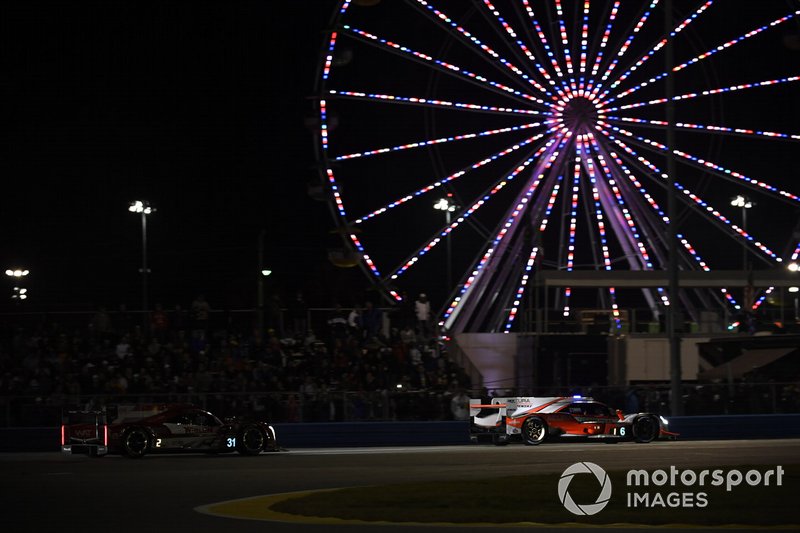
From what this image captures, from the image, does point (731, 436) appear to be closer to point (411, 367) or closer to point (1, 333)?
point (411, 367)

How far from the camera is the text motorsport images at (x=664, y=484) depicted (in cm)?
1224

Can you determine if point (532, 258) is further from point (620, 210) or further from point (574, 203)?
point (620, 210)

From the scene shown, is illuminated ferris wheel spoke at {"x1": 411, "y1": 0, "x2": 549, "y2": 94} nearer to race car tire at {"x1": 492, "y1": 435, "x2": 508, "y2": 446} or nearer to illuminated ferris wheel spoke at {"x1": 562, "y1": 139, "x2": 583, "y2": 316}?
illuminated ferris wheel spoke at {"x1": 562, "y1": 139, "x2": 583, "y2": 316}

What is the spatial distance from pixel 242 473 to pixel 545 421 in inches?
293

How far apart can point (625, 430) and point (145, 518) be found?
502 inches

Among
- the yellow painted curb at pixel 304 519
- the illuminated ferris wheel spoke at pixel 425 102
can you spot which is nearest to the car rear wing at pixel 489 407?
the yellow painted curb at pixel 304 519

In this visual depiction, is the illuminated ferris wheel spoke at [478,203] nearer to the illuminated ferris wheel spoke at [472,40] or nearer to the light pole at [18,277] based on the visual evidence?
the illuminated ferris wheel spoke at [472,40]

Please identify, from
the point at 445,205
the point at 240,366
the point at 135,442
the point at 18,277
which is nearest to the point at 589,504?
the point at 135,442

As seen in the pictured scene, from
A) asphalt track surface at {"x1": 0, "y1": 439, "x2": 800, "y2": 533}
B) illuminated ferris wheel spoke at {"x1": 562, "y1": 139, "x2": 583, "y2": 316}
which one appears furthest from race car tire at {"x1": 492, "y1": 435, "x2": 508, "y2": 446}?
illuminated ferris wheel spoke at {"x1": 562, "y1": 139, "x2": 583, "y2": 316}

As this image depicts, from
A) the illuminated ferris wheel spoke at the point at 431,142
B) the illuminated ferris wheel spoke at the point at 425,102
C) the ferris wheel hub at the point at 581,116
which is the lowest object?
the illuminated ferris wheel spoke at the point at 431,142

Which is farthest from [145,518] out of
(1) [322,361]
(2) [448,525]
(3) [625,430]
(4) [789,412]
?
(4) [789,412]

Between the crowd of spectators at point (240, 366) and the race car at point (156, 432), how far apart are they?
284cm

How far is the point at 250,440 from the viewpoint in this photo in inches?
811

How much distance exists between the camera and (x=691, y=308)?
33.4 m
